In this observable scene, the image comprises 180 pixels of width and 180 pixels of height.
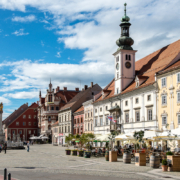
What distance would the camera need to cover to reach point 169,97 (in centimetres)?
3422

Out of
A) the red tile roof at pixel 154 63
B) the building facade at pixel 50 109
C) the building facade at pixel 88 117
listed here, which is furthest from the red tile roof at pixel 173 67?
the building facade at pixel 50 109

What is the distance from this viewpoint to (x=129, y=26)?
49594 millimetres

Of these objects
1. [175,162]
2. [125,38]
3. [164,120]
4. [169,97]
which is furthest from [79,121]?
[175,162]

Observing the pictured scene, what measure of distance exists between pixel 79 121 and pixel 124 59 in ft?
81.3

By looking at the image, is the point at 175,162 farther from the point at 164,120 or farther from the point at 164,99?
the point at 164,99

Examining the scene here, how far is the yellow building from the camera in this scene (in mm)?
32938

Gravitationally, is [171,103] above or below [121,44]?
below

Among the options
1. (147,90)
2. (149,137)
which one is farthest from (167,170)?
(147,90)

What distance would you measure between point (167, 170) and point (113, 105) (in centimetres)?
2998

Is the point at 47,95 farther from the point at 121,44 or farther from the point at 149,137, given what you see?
the point at 149,137

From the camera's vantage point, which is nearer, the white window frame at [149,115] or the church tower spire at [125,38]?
the white window frame at [149,115]

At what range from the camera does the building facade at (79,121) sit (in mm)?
66250

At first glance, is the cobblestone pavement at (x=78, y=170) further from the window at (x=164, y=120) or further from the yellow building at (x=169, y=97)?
the window at (x=164, y=120)

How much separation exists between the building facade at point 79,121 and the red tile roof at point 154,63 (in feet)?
53.2
